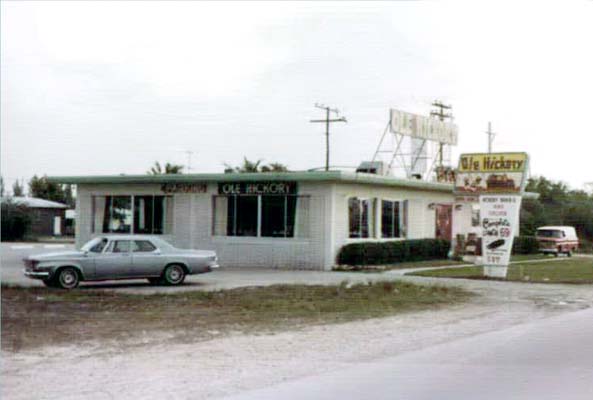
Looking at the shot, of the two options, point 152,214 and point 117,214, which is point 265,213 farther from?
point 117,214

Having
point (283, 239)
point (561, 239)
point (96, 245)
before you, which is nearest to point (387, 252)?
point (283, 239)

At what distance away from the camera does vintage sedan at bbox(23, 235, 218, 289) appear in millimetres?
12297

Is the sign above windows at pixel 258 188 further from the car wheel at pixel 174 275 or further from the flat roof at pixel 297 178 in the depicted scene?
the car wheel at pixel 174 275

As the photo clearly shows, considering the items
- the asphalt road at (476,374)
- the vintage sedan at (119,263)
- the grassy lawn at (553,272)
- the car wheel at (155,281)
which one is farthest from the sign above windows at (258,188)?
the asphalt road at (476,374)

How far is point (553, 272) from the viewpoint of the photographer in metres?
7.42

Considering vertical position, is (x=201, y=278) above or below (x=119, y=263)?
below

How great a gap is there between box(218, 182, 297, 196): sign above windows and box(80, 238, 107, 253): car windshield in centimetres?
386

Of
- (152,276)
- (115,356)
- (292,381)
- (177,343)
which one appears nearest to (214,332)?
(177,343)

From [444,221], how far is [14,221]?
1155cm

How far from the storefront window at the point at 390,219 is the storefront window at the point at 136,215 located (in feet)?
17.2

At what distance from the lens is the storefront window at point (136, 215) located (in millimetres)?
15156

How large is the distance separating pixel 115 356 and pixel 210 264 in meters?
7.07

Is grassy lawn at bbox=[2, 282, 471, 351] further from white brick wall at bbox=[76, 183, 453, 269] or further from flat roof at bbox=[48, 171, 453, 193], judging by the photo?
white brick wall at bbox=[76, 183, 453, 269]

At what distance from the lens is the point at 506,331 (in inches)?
299
